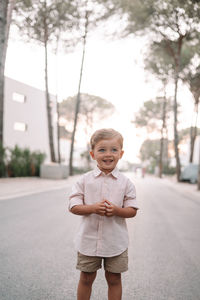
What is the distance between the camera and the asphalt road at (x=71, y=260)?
2590mm

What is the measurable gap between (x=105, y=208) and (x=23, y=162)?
16375 millimetres

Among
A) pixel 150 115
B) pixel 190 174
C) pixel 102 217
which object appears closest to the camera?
pixel 102 217

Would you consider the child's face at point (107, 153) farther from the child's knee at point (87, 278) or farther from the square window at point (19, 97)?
the square window at point (19, 97)

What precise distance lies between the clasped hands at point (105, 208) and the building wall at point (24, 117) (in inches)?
910

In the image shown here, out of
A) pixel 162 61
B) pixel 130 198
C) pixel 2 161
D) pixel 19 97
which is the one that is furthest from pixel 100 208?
pixel 19 97

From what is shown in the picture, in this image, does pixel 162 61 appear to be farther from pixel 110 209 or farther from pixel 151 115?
pixel 110 209

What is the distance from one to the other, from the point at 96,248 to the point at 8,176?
1541 centimetres

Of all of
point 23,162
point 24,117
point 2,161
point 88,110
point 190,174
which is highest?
point 88,110

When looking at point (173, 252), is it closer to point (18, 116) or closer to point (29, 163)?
point (29, 163)

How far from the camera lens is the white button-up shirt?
201 centimetres

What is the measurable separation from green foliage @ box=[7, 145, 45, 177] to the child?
15.3m

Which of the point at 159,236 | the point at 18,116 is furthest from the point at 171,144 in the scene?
the point at 159,236

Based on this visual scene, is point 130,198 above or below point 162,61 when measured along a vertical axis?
below

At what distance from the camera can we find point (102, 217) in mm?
2037
